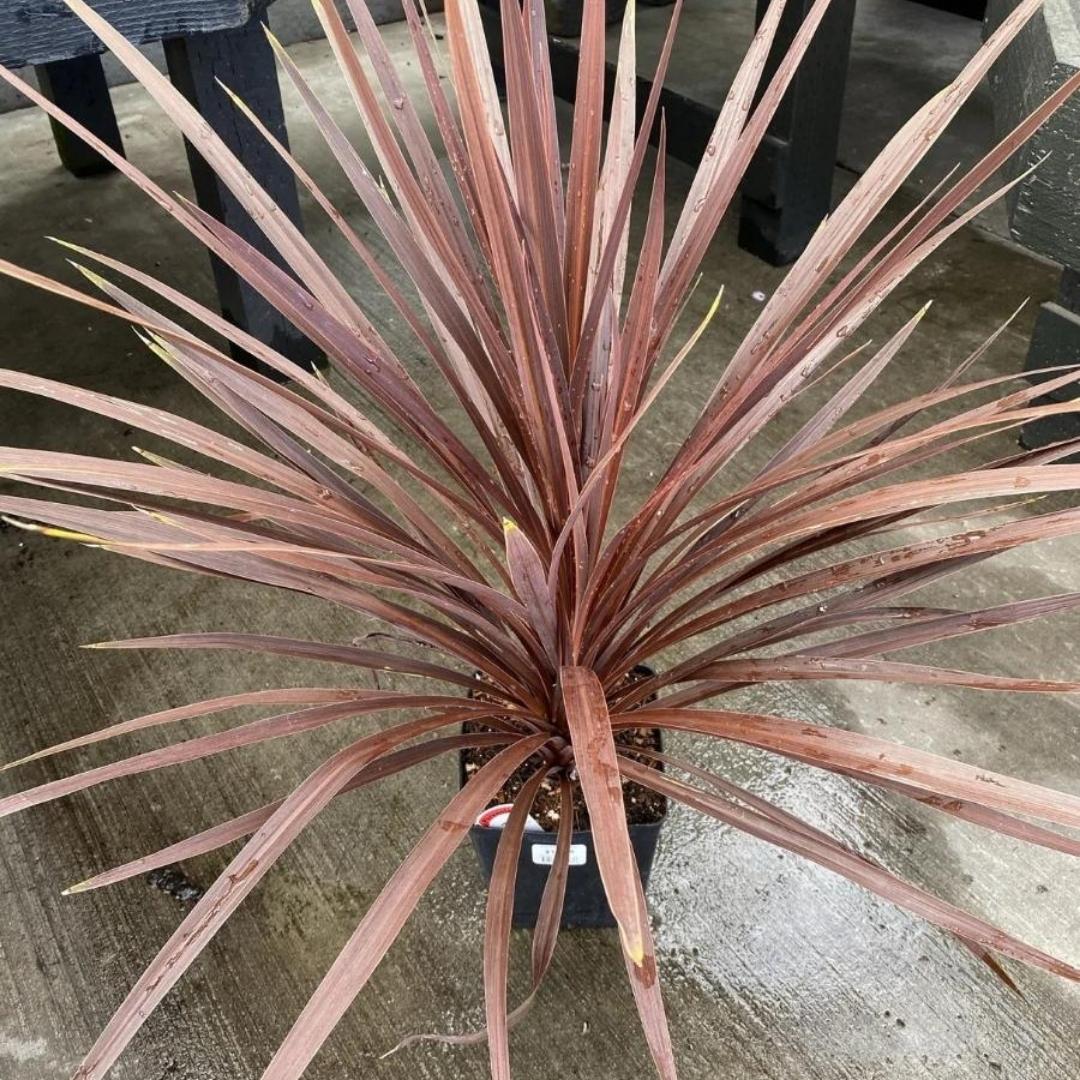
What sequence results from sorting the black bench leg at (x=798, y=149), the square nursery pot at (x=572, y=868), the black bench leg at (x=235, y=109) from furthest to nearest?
the black bench leg at (x=798, y=149) → the black bench leg at (x=235, y=109) → the square nursery pot at (x=572, y=868)

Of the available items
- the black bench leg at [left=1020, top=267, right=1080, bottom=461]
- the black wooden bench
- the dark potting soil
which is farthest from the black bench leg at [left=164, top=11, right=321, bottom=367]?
the black bench leg at [left=1020, top=267, right=1080, bottom=461]

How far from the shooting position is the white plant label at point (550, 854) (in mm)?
943

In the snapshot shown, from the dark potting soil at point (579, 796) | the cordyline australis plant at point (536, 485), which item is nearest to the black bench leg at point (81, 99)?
the cordyline australis plant at point (536, 485)

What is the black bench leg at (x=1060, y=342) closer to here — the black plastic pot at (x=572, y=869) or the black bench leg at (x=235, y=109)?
the black plastic pot at (x=572, y=869)

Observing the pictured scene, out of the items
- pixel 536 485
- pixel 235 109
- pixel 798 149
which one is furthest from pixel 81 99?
pixel 536 485

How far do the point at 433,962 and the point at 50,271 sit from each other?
185 centimetres

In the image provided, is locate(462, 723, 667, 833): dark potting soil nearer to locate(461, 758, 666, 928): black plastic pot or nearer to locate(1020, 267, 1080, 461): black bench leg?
locate(461, 758, 666, 928): black plastic pot

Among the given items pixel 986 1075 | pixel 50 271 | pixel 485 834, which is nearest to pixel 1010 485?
pixel 485 834

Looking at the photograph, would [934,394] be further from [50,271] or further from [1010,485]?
[50,271]

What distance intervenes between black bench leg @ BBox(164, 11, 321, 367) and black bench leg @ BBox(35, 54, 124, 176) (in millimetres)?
1022

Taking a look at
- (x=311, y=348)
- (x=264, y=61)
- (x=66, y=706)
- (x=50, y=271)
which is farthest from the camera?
(x=50, y=271)

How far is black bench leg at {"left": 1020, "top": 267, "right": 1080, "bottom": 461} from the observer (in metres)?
1.53

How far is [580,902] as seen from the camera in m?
1.04

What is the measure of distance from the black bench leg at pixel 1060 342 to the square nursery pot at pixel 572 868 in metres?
0.95
